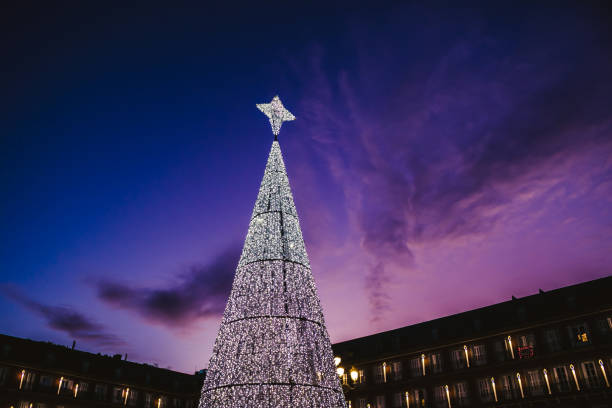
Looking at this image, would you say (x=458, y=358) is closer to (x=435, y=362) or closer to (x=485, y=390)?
(x=435, y=362)

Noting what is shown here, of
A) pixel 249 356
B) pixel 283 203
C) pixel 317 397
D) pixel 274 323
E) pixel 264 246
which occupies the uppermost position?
pixel 283 203

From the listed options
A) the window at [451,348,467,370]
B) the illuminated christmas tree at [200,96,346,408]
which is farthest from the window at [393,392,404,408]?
the illuminated christmas tree at [200,96,346,408]

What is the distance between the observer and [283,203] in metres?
17.6

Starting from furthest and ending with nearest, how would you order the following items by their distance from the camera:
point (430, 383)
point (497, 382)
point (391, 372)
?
point (391, 372) < point (430, 383) < point (497, 382)

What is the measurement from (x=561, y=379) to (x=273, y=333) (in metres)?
24.6

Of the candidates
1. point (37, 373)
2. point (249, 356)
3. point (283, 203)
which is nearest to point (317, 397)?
point (249, 356)

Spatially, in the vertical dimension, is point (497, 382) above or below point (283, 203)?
below

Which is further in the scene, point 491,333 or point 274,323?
point 491,333

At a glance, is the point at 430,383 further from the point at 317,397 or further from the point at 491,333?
the point at 317,397

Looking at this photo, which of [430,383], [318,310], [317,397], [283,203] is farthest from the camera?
[430,383]

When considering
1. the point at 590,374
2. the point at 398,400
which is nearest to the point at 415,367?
the point at 398,400

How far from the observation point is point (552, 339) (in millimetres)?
31109

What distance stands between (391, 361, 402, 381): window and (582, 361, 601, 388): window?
14.0m

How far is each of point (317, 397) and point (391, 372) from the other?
2665cm
